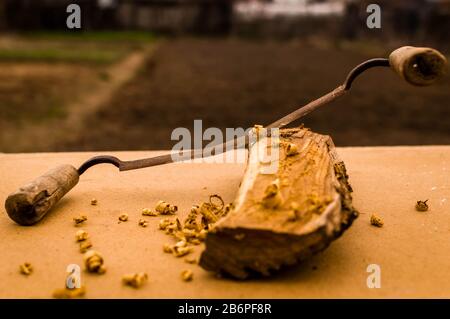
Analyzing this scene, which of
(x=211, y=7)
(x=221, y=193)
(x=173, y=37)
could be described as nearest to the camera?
(x=221, y=193)

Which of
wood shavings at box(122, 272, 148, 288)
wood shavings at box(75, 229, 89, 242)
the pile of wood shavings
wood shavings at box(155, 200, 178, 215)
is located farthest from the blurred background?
wood shavings at box(122, 272, 148, 288)

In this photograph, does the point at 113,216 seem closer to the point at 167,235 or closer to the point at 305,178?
the point at 167,235

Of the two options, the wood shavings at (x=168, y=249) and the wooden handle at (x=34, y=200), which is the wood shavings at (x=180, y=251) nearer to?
the wood shavings at (x=168, y=249)

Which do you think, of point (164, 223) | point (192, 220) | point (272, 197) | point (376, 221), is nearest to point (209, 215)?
point (192, 220)

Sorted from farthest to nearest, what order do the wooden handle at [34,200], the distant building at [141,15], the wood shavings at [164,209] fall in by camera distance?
the distant building at [141,15] → the wood shavings at [164,209] → the wooden handle at [34,200]

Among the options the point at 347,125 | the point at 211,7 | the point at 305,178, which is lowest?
the point at 347,125

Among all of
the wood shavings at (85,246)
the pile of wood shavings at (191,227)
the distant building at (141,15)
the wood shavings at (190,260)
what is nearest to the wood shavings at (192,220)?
the pile of wood shavings at (191,227)

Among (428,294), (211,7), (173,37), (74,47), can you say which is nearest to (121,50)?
(74,47)
